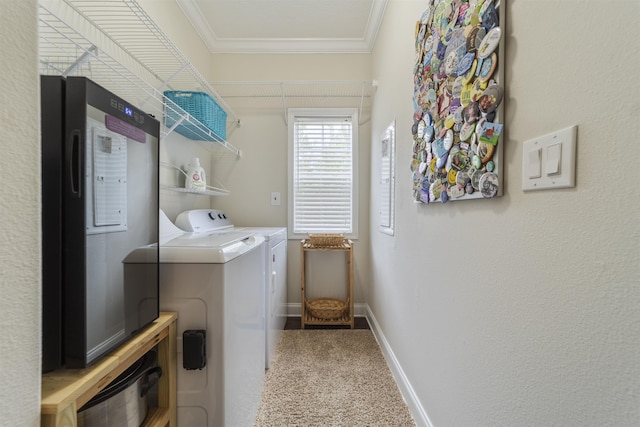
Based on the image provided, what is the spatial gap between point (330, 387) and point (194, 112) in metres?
1.92

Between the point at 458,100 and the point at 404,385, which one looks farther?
the point at 404,385

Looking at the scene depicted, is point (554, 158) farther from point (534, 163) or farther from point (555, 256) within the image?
point (555, 256)

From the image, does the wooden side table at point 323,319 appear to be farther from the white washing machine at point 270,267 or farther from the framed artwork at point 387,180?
the framed artwork at point 387,180

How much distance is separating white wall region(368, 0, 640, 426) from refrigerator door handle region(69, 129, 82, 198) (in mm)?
991

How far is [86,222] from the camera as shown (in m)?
0.57

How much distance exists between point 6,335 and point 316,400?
1385 millimetres

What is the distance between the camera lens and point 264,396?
1438mm

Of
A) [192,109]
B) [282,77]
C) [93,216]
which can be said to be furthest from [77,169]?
[282,77]

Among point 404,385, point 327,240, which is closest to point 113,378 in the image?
point 404,385

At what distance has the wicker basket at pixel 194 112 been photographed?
1698 mm

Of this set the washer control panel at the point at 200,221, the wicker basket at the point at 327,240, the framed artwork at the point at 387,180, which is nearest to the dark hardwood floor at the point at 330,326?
the wicker basket at the point at 327,240

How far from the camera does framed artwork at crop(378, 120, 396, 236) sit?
167 cm

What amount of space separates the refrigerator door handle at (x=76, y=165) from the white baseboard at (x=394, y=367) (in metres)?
1.46

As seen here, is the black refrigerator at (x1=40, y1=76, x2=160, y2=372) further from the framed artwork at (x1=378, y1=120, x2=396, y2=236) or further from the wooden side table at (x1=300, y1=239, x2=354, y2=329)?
the wooden side table at (x1=300, y1=239, x2=354, y2=329)
